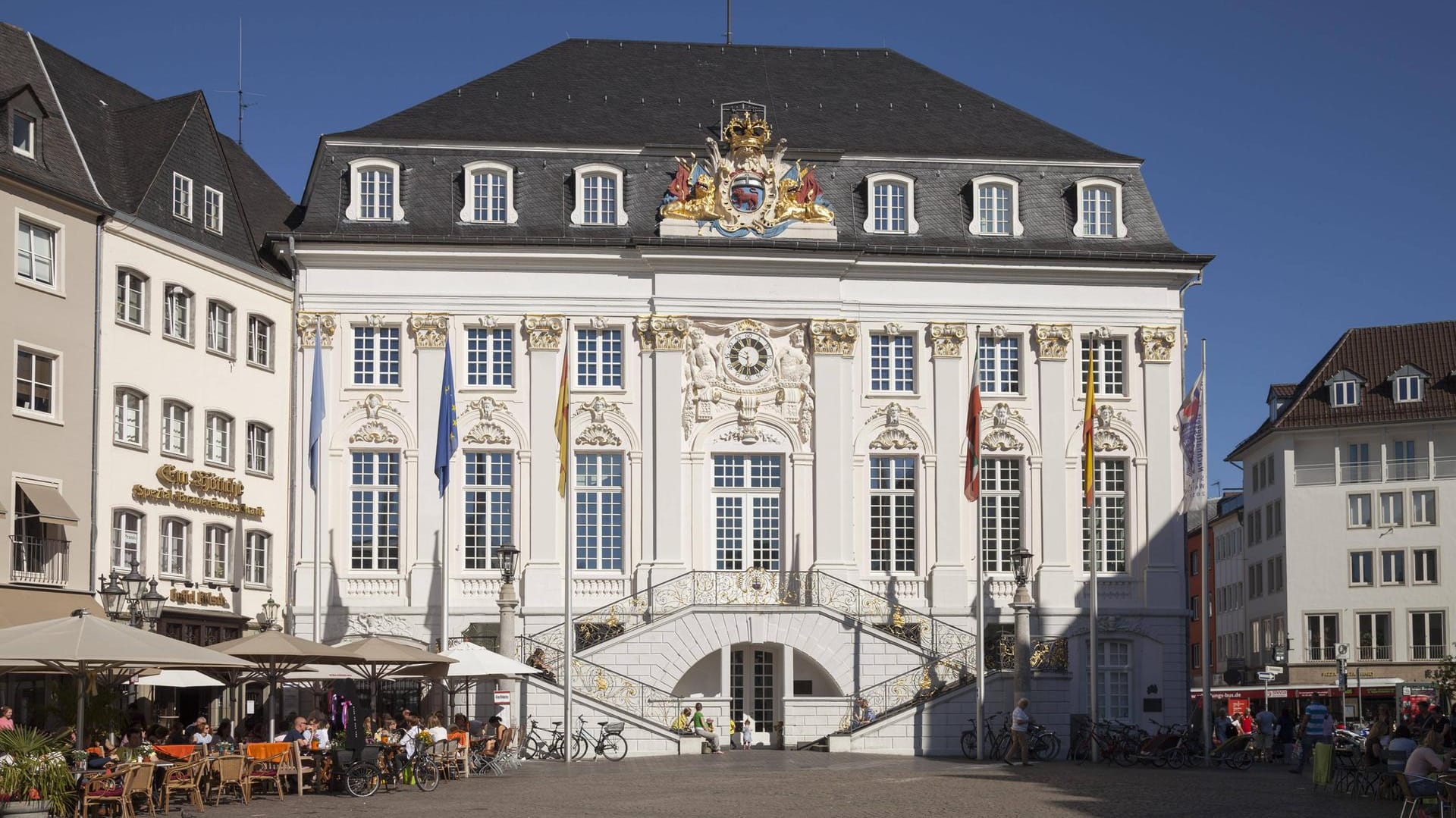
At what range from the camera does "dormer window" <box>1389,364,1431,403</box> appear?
7450 centimetres

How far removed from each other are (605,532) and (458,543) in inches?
139

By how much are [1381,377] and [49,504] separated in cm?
5191

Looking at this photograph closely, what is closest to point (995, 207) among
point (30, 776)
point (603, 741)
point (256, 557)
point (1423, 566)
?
point (603, 741)

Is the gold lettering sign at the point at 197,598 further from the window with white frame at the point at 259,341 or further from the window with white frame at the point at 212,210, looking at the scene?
the window with white frame at the point at 212,210

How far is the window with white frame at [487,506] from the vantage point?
49.0 m

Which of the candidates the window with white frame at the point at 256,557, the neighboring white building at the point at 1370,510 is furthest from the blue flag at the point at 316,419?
the neighboring white building at the point at 1370,510

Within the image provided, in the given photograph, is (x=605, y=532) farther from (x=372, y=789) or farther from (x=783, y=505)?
(x=372, y=789)

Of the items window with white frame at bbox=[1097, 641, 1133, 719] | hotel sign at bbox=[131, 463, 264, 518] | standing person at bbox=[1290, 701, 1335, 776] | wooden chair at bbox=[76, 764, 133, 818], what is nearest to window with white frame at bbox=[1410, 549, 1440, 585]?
window with white frame at bbox=[1097, 641, 1133, 719]

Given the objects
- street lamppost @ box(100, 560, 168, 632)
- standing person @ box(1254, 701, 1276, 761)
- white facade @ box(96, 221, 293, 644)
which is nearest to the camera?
street lamppost @ box(100, 560, 168, 632)

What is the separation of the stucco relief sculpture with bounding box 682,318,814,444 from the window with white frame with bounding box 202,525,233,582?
11.0m

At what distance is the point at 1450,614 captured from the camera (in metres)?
72.1

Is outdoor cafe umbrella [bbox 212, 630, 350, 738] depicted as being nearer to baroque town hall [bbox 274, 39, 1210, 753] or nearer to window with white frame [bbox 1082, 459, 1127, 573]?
baroque town hall [bbox 274, 39, 1210, 753]

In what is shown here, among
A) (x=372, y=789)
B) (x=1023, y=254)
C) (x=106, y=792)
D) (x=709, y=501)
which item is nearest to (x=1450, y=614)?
(x=1023, y=254)

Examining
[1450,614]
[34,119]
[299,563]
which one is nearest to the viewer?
[34,119]
